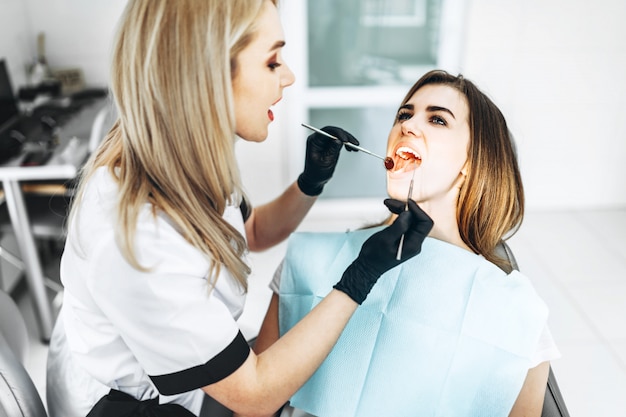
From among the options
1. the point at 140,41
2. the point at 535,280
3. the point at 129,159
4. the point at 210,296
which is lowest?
the point at 535,280

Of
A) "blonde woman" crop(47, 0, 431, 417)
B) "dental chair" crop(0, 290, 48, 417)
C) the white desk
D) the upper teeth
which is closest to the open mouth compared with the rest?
the upper teeth

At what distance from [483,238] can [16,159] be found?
180cm

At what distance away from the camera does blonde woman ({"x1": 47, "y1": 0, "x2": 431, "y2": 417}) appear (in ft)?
2.80

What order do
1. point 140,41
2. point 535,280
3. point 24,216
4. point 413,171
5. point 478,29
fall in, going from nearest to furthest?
point 140,41 → point 413,171 → point 24,216 → point 535,280 → point 478,29

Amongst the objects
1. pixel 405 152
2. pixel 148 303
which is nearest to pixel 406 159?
pixel 405 152

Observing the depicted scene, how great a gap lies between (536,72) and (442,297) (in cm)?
219

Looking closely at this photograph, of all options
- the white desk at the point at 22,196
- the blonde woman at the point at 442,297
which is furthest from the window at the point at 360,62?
the blonde woman at the point at 442,297

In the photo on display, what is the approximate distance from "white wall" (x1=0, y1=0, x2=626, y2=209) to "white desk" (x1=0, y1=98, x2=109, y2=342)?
97cm

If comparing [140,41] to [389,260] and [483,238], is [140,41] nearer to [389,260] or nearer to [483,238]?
[389,260]

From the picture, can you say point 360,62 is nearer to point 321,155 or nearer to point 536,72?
point 536,72

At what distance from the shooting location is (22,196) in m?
2.04

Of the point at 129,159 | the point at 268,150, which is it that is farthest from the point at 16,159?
the point at 129,159

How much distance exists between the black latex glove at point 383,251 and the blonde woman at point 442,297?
0.10 meters

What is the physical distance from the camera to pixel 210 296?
0.92m
